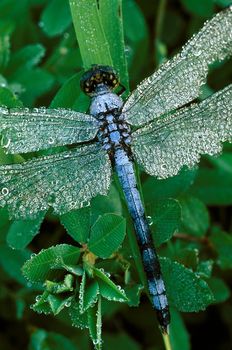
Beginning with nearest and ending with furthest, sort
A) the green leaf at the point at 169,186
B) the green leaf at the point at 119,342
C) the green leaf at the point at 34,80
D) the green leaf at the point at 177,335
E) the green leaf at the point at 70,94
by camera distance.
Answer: the green leaf at the point at 70,94, the green leaf at the point at 169,186, the green leaf at the point at 177,335, the green leaf at the point at 34,80, the green leaf at the point at 119,342

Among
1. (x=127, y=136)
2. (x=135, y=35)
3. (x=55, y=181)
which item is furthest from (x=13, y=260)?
(x=135, y=35)

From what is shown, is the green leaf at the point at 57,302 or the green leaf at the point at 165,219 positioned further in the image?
the green leaf at the point at 165,219

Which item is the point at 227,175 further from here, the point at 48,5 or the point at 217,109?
the point at 48,5

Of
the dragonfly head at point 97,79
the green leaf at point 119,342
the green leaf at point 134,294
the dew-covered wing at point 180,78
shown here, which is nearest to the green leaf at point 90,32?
the dragonfly head at point 97,79

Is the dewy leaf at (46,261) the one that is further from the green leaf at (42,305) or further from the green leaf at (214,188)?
the green leaf at (214,188)

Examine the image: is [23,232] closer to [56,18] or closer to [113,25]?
[113,25]

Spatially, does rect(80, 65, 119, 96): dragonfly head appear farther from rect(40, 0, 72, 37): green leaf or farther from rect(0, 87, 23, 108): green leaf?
rect(40, 0, 72, 37): green leaf

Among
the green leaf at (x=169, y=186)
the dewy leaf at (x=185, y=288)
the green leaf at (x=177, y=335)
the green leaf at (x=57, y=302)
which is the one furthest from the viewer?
the green leaf at (x=177, y=335)

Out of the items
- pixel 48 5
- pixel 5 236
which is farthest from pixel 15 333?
pixel 48 5

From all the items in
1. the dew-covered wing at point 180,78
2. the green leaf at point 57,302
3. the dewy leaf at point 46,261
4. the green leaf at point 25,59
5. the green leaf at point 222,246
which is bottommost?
the green leaf at point 57,302
